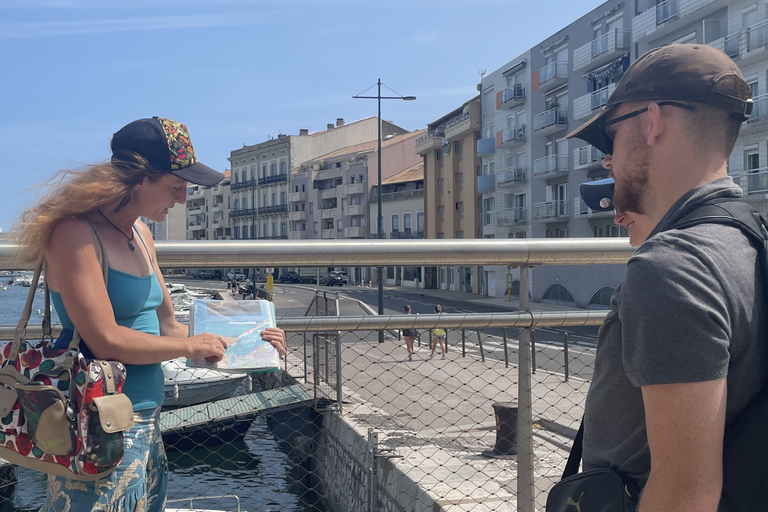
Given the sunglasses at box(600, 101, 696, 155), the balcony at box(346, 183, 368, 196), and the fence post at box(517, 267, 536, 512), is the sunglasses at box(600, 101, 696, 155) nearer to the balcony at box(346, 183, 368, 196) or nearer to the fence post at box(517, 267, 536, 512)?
the fence post at box(517, 267, 536, 512)

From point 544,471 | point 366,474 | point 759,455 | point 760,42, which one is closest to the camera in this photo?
point 759,455

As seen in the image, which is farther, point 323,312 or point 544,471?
point 544,471

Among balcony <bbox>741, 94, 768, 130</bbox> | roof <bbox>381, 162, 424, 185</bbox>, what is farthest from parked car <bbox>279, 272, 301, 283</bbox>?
balcony <bbox>741, 94, 768, 130</bbox>

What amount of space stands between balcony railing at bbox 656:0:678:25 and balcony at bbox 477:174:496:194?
1829 cm

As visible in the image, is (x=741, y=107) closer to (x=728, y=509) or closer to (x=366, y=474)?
(x=728, y=509)

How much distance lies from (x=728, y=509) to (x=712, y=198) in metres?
0.55

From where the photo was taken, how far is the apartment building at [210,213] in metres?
103

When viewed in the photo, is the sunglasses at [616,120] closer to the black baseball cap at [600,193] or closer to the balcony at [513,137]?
the black baseball cap at [600,193]

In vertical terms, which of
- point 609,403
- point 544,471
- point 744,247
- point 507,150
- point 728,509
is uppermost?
point 507,150

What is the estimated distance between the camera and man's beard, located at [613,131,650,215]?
4.84 feet

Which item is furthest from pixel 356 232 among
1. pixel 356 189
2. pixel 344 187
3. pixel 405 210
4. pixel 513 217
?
pixel 513 217

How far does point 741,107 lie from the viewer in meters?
1.40

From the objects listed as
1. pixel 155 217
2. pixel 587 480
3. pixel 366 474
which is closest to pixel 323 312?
pixel 155 217

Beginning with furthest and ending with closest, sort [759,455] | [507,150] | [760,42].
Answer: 1. [507,150]
2. [760,42]
3. [759,455]
